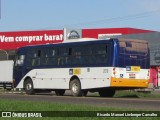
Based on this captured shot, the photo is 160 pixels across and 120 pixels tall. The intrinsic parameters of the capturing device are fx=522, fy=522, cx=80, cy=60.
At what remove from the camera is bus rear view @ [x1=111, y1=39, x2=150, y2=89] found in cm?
2694

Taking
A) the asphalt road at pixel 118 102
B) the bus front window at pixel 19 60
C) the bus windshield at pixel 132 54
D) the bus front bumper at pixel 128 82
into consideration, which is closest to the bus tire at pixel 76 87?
the bus front bumper at pixel 128 82

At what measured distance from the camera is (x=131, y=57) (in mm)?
27531

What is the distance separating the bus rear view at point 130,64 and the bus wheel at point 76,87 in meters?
2.53

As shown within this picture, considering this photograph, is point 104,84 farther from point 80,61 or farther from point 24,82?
point 24,82

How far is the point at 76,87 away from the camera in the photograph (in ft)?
95.0

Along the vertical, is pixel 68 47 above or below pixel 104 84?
above

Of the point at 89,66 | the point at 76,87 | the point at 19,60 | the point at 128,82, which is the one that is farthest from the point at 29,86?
the point at 128,82

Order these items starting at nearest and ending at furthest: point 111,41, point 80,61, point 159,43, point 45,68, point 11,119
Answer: point 11,119 < point 111,41 < point 80,61 < point 45,68 < point 159,43

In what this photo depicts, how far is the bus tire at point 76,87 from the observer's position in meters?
28.7

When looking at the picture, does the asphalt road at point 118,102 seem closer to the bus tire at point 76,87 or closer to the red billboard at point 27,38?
the bus tire at point 76,87

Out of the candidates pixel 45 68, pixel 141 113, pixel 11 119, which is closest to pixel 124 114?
pixel 141 113

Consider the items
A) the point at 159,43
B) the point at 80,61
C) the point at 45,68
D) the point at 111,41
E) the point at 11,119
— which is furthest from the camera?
the point at 159,43

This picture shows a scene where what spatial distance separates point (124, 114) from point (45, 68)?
1879 cm

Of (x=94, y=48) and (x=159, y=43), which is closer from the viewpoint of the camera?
(x=94, y=48)
